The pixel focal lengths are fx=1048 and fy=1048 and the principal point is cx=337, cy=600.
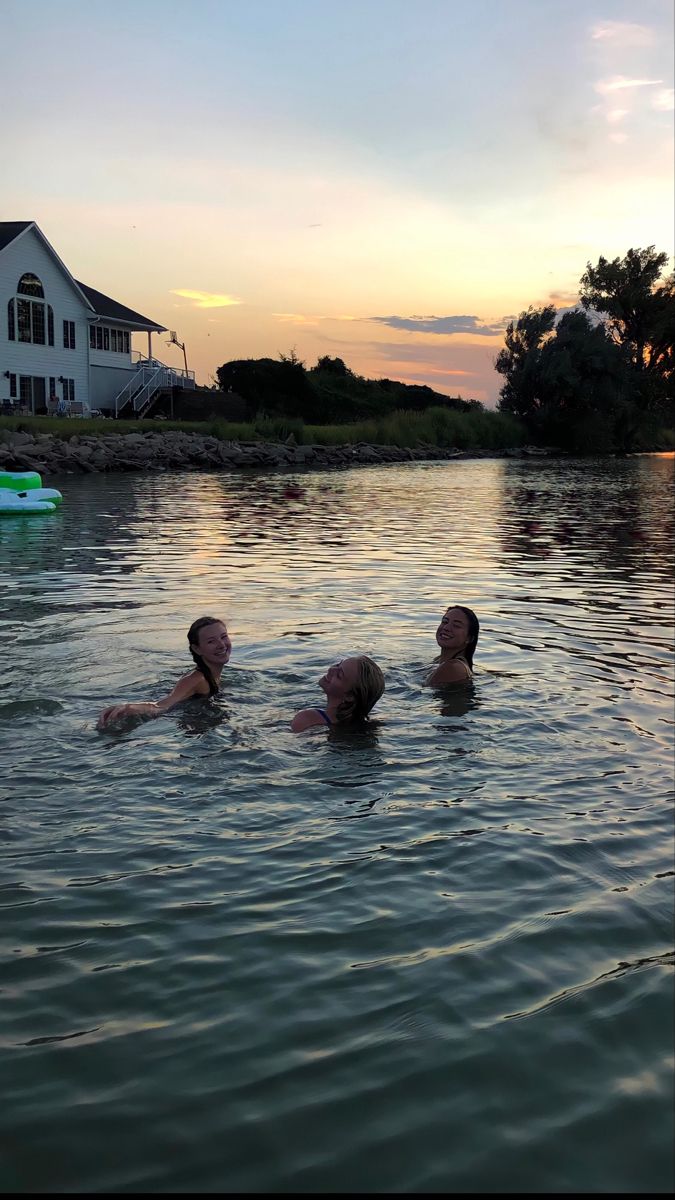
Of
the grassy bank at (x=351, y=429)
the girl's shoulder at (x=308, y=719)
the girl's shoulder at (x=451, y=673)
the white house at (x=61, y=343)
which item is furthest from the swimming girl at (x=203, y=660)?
the white house at (x=61, y=343)

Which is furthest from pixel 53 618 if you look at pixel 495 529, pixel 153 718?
pixel 495 529

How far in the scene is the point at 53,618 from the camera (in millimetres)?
12266

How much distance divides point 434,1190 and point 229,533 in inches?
773

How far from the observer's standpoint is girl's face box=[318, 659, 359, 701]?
25.6 ft

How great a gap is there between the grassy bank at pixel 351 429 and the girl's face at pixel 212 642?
36.3 metres

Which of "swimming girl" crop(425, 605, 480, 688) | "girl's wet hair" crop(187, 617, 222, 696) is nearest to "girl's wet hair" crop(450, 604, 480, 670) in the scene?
"swimming girl" crop(425, 605, 480, 688)

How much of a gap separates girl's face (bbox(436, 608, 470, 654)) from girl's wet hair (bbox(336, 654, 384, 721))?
1.47 m

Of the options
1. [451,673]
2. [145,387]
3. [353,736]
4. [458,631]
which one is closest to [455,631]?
[458,631]

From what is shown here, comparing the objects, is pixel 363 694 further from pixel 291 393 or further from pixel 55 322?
pixel 291 393

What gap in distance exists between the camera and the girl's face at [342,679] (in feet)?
25.6

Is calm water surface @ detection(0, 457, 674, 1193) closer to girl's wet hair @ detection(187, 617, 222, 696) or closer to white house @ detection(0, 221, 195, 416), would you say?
girl's wet hair @ detection(187, 617, 222, 696)

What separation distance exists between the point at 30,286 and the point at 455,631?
5217 centimetres

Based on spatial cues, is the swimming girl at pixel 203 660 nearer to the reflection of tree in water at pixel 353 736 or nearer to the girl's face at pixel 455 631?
the reflection of tree in water at pixel 353 736

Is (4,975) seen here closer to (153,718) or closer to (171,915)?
(171,915)
